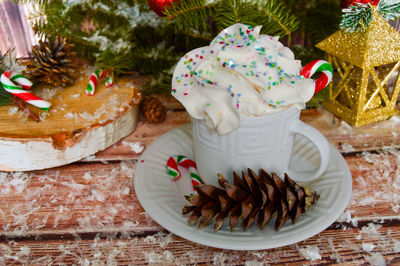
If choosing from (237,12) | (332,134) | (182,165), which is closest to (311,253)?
(182,165)

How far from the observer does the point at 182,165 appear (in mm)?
841

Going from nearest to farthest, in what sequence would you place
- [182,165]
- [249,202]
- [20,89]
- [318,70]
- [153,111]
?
[249,202] → [318,70] → [182,165] → [20,89] → [153,111]

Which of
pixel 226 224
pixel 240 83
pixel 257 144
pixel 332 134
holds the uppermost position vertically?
pixel 240 83

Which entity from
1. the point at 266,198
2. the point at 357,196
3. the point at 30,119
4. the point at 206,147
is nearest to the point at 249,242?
the point at 266,198

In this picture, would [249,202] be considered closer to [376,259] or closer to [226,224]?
[226,224]

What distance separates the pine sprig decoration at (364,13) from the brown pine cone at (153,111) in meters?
0.53

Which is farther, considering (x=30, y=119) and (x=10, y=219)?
(x=30, y=119)

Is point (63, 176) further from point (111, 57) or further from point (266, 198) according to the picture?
point (266, 198)

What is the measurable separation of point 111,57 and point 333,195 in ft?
2.36

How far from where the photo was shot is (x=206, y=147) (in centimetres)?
72

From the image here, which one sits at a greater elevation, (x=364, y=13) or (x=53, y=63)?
(x=364, y=13)

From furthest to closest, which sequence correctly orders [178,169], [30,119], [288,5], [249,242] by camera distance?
[288,5]
[30,119]
[178,169]
[249,242]

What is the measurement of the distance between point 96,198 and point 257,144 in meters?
0.38

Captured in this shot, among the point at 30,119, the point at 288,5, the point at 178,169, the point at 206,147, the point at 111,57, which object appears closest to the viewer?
the point at 206,147
